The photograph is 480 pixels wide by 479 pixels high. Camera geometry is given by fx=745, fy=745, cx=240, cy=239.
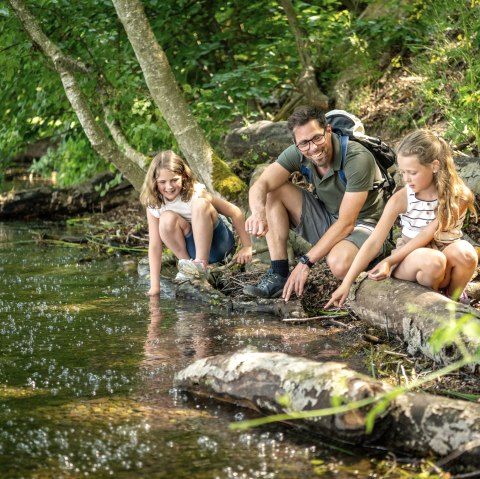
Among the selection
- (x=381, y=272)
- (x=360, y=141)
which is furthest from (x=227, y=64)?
(x=381, y=272)

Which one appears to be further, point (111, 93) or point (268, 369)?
point (111, 93)

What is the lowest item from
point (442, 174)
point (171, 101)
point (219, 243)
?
point (219, 243)

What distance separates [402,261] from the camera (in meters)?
4.55

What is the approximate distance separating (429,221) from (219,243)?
2.26 m

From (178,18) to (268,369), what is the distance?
7.71 metres

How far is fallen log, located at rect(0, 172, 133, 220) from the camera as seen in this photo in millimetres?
11906

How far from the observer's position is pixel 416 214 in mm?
4625

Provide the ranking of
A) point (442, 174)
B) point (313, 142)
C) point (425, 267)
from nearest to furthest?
point (425, 267), point (442, 174), point (313, 142)

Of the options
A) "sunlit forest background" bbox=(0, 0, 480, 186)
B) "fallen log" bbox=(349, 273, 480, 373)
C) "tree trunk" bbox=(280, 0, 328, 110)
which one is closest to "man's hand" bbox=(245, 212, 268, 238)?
"fallen log" bbox=(349, 273, 480, 373)

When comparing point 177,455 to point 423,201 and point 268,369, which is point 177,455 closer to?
point 268,369

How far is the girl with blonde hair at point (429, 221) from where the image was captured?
4387 millimetres

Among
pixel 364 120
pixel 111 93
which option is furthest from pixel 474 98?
pixel 111 93

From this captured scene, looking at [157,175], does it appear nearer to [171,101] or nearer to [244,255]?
[244,255]

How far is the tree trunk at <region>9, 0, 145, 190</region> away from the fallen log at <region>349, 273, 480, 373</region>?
13.9ft
